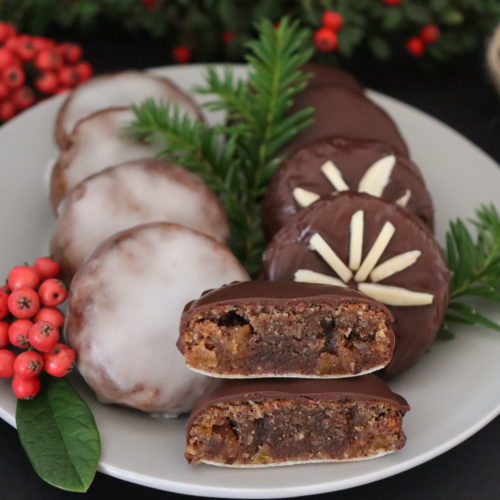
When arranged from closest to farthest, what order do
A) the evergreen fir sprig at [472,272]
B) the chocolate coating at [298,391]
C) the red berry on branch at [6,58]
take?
1. the chocolate coating at [298,391]
2. the evergreen fir sprig at [472,272]
3. the red berry on branch at [6,58]

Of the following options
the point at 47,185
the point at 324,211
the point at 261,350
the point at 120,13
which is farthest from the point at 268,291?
the point at 120,13

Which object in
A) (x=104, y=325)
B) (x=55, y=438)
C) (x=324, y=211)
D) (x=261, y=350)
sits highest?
(x=324, y=211)

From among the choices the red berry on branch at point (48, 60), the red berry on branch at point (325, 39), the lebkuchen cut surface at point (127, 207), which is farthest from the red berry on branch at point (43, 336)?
the red berry on branch at point (325, 39)

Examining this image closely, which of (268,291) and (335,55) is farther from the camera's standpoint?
(335,55)

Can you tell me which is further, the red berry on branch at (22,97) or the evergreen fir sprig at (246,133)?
the red berry on branch at (22,97)

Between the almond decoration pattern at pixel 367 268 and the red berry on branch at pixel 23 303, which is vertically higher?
the almond decoration pattern at pixel 367 268

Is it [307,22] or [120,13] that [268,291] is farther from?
[120,13]

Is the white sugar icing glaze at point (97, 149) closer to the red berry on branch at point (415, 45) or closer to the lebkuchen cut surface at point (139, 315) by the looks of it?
the lebkuchen cut surface at point (139, 315)

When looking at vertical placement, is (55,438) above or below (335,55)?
below
